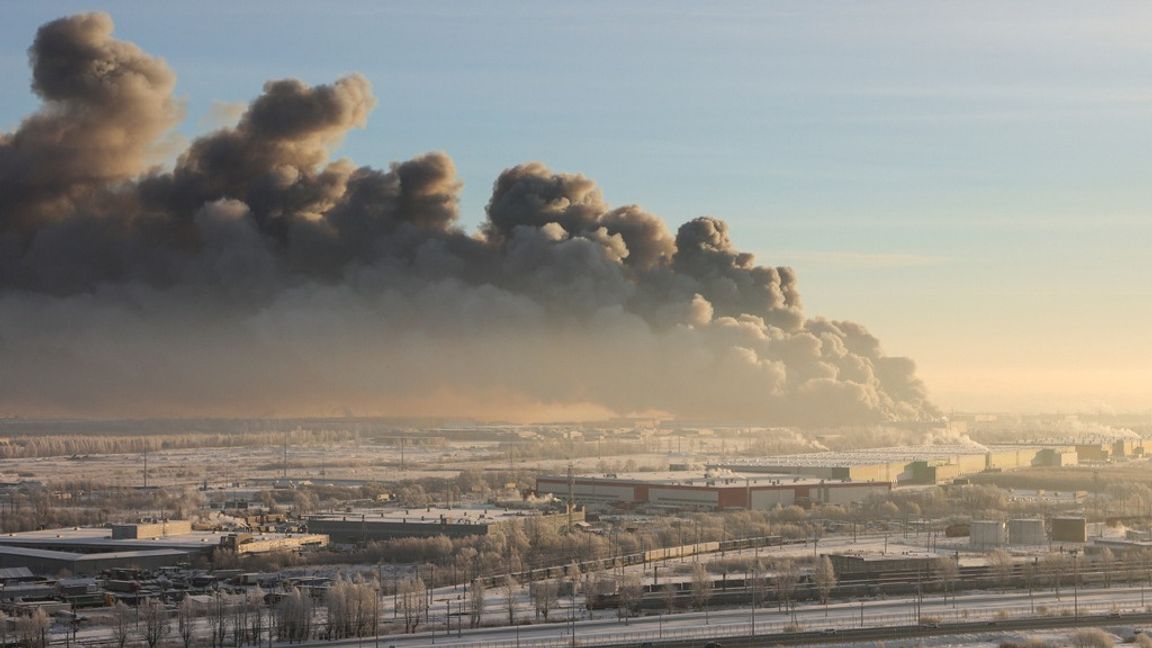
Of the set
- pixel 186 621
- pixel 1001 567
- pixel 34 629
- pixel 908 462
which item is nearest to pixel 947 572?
pixel 1001 567

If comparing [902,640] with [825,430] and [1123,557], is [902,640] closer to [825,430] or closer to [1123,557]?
[1123,557]

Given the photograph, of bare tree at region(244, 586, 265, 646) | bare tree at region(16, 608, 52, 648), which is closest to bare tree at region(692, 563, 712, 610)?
bare tree at region(244, 586, 265, 646)

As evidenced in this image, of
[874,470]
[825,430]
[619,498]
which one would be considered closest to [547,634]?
[619,498]

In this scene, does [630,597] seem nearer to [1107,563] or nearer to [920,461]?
[1107,563]

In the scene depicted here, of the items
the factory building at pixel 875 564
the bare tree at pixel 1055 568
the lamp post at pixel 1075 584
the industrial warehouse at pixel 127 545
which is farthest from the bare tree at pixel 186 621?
the bare tree at pixel 1055 568

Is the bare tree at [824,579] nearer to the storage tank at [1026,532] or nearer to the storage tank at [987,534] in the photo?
the storage tank at [987,534]

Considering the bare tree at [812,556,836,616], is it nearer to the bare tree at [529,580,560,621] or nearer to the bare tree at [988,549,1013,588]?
the bare tree at [988,549,1013,588]
